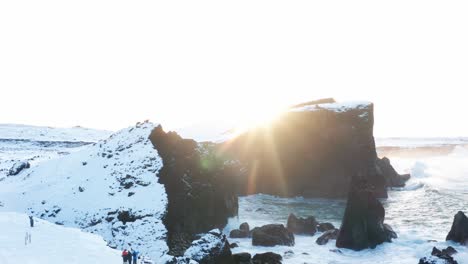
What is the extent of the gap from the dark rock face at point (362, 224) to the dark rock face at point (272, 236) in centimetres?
399

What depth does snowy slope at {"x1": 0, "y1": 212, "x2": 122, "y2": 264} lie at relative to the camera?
18922 millimetres

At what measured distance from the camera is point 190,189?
3597cm

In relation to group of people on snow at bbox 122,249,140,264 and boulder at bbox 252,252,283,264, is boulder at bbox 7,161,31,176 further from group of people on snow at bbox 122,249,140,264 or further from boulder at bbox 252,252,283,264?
group of people on snow at bbox 122,249,140,264

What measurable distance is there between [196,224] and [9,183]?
83.5 ft

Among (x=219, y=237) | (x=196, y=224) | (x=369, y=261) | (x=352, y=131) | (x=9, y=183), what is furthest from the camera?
(x=352, y=131)

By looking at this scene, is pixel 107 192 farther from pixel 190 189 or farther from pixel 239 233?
pixel 239 233

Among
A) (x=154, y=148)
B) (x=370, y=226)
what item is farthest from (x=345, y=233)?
(x=154, y=148)

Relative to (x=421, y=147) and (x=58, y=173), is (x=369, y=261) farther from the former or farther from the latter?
(x=421, y=147)

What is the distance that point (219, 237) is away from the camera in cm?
2516

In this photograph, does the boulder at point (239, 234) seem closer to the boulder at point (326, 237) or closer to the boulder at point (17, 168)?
the boulder at point (326, 237)

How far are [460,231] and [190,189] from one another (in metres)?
21.9

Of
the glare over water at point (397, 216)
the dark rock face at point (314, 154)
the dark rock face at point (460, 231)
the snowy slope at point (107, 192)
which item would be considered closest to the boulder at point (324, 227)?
the glare over water at point (397, 216)

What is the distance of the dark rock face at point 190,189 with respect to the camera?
32.7 metres

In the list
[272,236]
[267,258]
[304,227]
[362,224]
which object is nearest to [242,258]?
[267,258]
